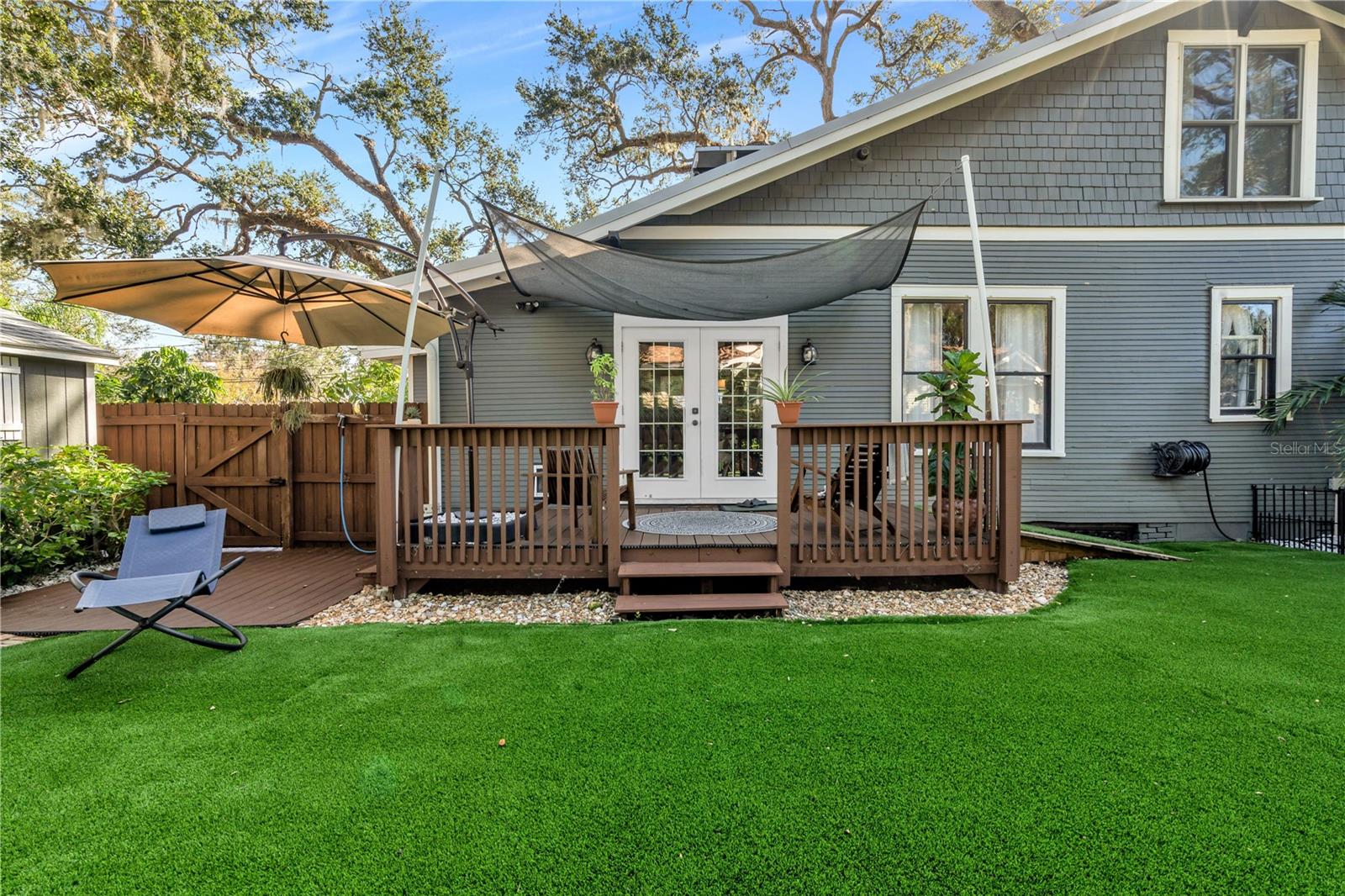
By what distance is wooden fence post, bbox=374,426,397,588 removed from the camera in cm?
397

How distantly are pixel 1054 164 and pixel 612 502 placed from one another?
19.6 ft

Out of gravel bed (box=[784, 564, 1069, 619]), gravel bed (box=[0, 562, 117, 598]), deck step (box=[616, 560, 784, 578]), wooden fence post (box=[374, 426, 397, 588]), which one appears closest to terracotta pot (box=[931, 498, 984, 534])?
gravel bed (box=[784, 564, 1069, 619])

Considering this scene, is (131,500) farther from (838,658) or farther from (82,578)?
(838,658)

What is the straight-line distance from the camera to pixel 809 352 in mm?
6242

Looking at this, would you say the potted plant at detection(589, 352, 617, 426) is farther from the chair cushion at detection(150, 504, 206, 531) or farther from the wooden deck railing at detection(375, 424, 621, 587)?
the chair cushion at detection(150, 504, 206, 531)

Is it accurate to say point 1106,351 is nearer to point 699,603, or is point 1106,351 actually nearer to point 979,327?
point 979,327

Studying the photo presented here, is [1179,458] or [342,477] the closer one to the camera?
[342,477]

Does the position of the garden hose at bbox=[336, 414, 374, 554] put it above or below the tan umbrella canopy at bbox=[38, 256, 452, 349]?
below

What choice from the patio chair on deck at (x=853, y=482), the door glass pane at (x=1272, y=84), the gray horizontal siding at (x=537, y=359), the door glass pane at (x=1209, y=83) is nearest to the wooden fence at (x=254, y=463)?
the gray horizontal siding at (x=537, y=359)

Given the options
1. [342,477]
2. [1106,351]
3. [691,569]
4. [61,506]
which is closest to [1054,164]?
[1106,351]

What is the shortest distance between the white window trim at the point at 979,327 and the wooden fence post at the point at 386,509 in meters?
4.77

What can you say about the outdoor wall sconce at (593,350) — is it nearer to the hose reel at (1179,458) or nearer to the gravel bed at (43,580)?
the gravel bed at (43,580)

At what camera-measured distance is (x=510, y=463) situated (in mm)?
6285

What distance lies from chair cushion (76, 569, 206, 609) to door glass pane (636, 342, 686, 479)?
3928 millimetres
